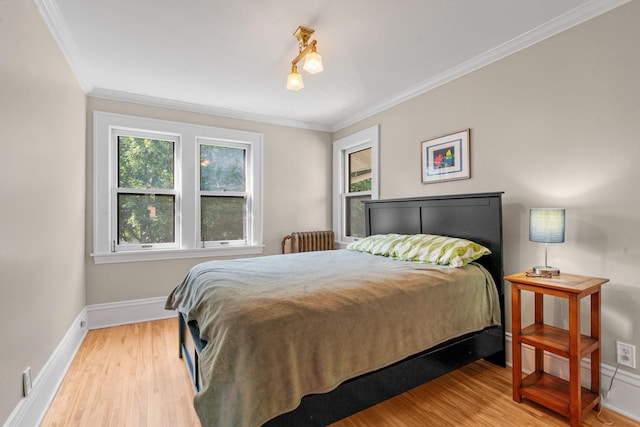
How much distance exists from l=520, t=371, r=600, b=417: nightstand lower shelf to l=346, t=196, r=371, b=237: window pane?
2.41m

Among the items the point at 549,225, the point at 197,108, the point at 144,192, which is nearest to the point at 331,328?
the point at 549,225

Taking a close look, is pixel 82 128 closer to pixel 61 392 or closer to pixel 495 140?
pixel 61 392

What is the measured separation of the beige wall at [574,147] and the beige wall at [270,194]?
212 cm

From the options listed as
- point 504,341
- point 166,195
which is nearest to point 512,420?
point 504,341

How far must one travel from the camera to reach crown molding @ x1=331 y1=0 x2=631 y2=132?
6.07 feet

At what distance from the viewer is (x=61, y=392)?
1962 mm

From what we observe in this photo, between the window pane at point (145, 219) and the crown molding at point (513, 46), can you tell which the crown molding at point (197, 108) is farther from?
the crown molding at point (513, 46)

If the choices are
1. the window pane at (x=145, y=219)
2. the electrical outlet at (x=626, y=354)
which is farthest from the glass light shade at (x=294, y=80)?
the electrical outlet at (x=626, y=354)

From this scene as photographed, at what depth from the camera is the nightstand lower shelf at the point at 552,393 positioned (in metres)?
1.69

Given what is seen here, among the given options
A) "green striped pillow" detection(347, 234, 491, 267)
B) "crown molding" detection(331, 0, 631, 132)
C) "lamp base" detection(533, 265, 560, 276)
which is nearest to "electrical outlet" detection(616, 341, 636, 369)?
"lamp base" detection(533, 265, 560, 276)

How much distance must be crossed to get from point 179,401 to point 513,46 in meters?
3.40

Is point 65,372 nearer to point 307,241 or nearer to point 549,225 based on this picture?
point 307,241

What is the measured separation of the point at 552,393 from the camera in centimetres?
180

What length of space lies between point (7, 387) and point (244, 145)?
3.11m
